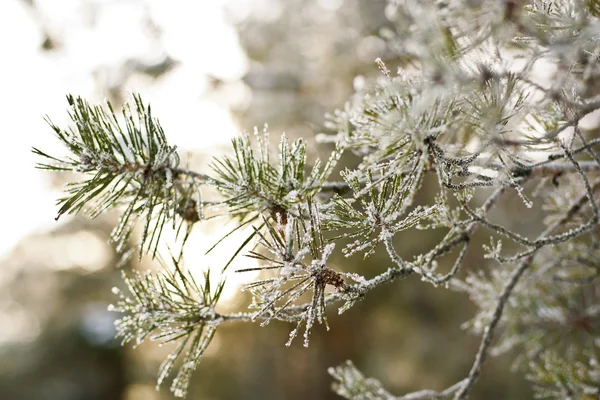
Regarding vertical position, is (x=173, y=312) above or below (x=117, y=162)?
below

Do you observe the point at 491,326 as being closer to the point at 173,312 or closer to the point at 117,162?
the point at 173,312

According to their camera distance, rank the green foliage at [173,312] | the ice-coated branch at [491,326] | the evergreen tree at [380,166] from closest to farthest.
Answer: the evergreen tree at [380,166] → the green foliage at [173,312] → the ice-coated branch at [491,326]

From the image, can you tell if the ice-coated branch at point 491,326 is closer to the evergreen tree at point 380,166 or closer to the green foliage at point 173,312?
A: the evergreen tree at point 380,166

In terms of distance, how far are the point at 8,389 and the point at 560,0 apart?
636 centimetres

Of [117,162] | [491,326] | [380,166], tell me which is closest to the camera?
[380,166]

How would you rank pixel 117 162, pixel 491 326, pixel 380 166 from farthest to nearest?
pixel 491 326
pixel 117 162
pixel 380 166

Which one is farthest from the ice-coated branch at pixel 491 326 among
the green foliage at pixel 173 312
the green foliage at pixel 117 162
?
the green foliage at pixel 117 162

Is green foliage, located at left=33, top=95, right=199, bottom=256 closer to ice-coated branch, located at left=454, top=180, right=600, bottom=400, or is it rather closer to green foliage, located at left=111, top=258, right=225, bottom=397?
green foliage, located at left=111, top=258, right=225, bottom=397

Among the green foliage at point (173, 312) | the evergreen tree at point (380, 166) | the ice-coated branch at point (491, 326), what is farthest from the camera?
the ice-coated branch at point (491, 326)

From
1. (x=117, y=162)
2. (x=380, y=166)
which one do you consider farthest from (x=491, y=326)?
(x=117, y=162)

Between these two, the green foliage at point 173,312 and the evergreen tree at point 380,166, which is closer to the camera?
the evergreen tree at point 380,166

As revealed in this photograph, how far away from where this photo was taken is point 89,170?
1.82 ft

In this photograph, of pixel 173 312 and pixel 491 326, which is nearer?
pixel 173 312

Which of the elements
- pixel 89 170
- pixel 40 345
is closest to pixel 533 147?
pixel 89 170
